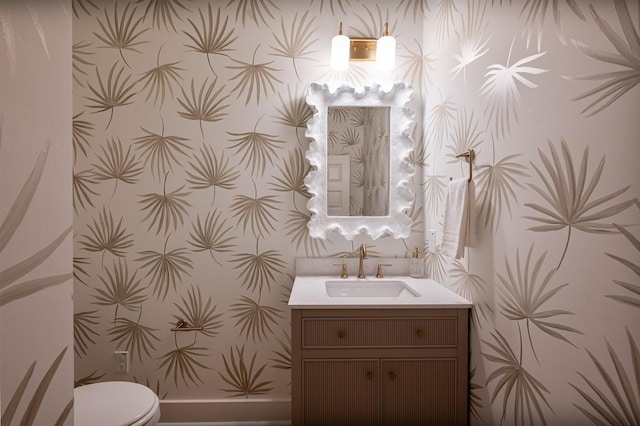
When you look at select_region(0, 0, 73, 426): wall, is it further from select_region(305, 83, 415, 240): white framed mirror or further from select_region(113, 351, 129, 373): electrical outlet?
select_region(113, 351, 129, 373): electrical outlet

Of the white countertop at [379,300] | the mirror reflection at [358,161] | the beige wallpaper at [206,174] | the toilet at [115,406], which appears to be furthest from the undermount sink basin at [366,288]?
the toilet at [115,406]

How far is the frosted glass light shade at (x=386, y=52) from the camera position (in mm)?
1922

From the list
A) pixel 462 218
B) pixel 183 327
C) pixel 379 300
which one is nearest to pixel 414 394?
pixel 379 300

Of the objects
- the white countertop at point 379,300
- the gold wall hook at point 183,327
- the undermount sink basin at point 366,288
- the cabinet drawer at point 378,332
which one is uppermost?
the white countertop at point 379,300

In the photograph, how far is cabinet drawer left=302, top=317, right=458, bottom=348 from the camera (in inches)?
58.4

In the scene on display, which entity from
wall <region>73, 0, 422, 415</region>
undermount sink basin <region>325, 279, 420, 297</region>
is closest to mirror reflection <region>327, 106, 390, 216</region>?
wall <region>73, 0, 422, 415</region>

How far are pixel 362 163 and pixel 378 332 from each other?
0.93m

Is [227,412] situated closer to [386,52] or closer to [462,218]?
[462,218]

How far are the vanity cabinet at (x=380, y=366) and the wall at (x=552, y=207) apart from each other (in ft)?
0.34

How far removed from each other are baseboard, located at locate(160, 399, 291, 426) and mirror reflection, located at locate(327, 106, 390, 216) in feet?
3.65

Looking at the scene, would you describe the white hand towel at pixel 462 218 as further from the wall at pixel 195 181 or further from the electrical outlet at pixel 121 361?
the electrical outlet at pixel 121 361

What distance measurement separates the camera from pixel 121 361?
2.00 meters

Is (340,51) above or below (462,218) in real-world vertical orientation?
above

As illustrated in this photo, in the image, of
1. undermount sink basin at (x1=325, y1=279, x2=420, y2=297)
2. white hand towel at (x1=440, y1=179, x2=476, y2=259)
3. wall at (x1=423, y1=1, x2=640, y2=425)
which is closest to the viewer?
wall at (x1=423, y1=1, x2=640, y2=425)
